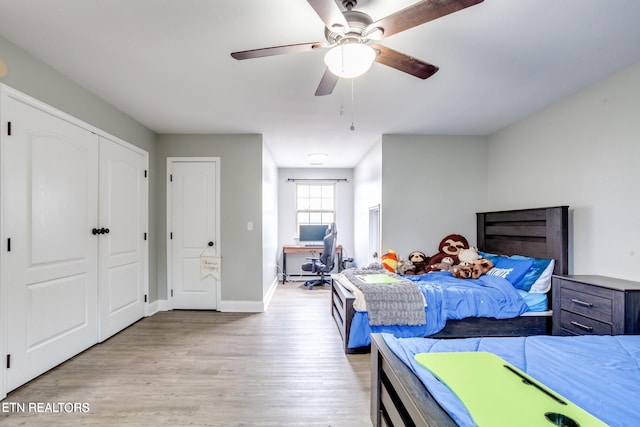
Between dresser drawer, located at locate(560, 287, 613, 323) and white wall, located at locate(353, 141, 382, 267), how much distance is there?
7.40 ft

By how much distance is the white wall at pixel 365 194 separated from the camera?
4360mm

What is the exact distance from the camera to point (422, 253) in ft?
13.3

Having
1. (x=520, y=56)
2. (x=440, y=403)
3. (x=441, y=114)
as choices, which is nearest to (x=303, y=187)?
(x=441, y=114)

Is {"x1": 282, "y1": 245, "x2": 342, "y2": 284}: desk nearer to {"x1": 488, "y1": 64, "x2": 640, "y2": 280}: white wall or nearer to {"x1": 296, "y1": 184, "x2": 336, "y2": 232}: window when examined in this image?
{"x1": 296, "y1": 184, "x2": 336, "y2": 232}: window

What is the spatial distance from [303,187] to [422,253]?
3.26m

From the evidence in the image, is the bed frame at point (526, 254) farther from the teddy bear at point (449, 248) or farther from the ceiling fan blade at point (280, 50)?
the ceiling fan blade at point (280, 50)

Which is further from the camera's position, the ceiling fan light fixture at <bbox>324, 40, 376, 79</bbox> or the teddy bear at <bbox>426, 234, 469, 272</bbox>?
the teddy bear at <bbox>426, 234, 469, 272</bbox>

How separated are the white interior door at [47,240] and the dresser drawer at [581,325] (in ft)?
13.8

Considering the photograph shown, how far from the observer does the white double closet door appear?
2.08 m

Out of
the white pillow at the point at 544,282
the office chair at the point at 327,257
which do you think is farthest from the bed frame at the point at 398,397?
the office chair at the point at 327,257

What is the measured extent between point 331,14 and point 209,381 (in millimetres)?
2572

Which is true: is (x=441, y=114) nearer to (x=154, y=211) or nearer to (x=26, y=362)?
(x=154, y=211)

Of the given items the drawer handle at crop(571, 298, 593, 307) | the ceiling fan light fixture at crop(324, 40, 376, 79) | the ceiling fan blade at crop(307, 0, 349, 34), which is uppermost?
the ceiling fan blade at crop(307, 0, 349, 34)

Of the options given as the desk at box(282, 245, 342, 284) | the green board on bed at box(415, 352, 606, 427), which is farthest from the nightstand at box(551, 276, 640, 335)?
the desk at box(282, 245, 342, 284)
